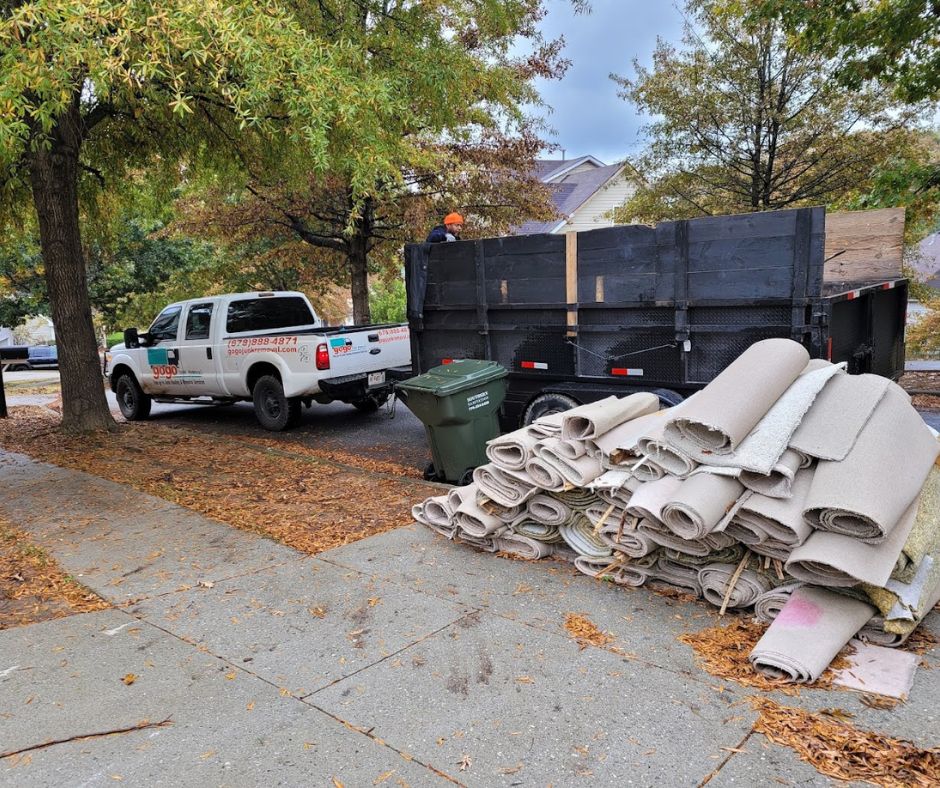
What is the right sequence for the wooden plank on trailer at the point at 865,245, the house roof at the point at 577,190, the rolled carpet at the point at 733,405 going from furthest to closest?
the house roof at the point at 577,190, the wooden plank on trailer at the point at 865,245, the rolled carpet at the point at 733,405

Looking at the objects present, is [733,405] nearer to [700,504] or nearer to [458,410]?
[700,504]

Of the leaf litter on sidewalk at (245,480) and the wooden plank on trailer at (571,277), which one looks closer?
the leaf litter on sidewalk at (245,480)

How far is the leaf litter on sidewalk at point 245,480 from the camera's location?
5980 mm

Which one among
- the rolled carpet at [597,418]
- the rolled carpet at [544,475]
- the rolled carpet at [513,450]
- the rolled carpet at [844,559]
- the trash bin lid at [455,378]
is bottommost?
the rolled carpet at [844,559]

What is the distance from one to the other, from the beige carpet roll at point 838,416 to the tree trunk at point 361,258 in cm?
1130

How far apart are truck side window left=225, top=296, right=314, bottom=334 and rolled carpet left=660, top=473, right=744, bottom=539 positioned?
27.9 ft

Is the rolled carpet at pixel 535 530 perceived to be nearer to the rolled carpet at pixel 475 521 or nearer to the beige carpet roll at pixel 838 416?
the rolled carpet at pixel 475 521

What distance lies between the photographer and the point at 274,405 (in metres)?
10.6

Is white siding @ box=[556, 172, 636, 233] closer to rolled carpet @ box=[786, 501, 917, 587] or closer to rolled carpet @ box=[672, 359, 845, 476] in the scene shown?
rolled carpet @ box=[672, 359, 845, 476]

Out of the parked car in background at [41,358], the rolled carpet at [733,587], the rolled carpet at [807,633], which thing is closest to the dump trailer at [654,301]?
the rolled carpet at [733,587]

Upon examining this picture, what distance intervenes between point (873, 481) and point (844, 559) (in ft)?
1.66

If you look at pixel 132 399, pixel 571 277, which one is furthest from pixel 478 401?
pixel 132 399

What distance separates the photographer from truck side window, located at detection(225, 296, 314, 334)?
10977 millimetres

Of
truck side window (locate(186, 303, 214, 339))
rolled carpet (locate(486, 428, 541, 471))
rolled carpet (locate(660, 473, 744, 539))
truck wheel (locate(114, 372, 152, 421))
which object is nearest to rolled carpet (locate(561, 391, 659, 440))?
rolled carpet (locate(486, 428, 541, 471))
